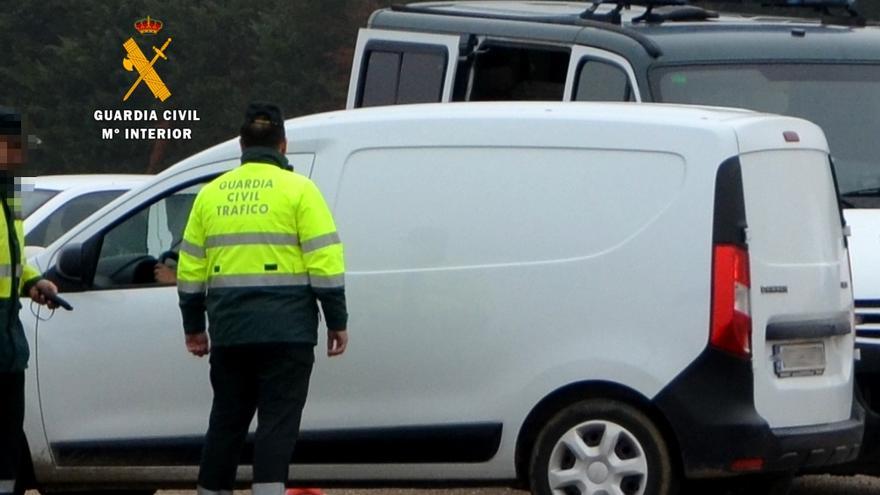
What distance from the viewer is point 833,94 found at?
30.9 ft

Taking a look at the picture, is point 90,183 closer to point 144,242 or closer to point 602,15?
point 602,15

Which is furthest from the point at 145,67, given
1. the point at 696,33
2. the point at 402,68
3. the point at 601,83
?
the point at 601,83

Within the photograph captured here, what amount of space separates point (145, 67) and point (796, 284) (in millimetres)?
46685

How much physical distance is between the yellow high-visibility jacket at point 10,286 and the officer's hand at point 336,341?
3.51ft

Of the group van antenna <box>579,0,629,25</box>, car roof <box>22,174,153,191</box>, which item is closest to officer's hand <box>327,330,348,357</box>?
van antenna <box>579,0,629,25</box>

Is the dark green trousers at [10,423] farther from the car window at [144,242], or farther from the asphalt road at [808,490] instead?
the asphalt road at [808,490]

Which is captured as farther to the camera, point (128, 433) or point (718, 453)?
point (128, 433)

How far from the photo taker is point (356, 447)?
756cm

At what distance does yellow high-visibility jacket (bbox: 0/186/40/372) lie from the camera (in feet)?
21.8

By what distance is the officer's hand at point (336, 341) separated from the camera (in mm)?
6770

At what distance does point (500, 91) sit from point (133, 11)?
43.4 metres

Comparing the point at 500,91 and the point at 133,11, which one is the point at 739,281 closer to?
the point at 500,91

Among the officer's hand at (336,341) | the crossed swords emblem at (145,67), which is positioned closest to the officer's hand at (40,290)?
the officer's hand at (336,341)

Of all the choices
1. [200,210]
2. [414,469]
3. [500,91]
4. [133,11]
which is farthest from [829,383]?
[133,11]
